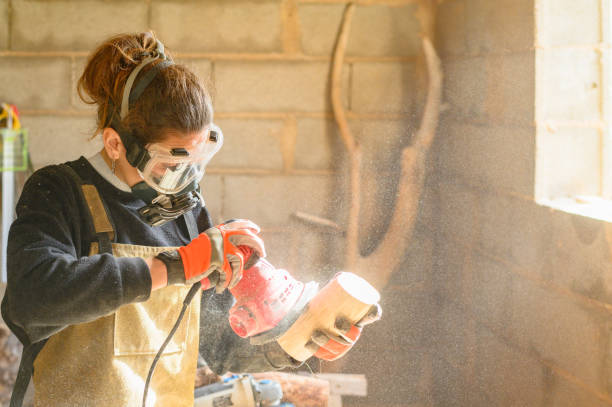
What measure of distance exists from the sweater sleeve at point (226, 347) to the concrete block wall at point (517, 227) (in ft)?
3.28

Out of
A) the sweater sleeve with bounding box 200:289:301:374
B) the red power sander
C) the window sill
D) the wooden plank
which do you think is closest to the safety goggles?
the red power sander

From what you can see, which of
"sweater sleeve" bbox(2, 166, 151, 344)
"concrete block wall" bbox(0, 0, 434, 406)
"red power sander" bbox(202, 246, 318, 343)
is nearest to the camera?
"sweater sleeve" bbox(2, 166, 151, 344)

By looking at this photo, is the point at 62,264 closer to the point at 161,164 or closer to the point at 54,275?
the point at 54,275

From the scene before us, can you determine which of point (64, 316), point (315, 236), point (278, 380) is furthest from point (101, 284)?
point (315, 236)

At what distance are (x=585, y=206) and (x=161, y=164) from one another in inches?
55.5

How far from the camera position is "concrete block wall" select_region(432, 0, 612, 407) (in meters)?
1.91

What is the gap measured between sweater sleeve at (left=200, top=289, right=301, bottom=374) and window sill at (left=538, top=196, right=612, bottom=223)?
3.40 ft

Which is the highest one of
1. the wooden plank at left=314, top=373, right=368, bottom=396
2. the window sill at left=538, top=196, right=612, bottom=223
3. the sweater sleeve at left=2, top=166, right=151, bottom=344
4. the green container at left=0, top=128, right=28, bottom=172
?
the green container at left=0, top=128, right=28, bottom=172

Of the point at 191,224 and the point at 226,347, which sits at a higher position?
the point at 191,224

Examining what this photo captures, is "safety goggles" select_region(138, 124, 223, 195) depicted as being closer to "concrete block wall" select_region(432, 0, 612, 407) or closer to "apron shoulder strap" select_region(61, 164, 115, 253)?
"apron shoulder strap" select_region(61, 164, 115, 253)

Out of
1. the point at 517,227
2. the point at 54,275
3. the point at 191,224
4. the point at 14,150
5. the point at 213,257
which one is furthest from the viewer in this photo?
the point at 14,150

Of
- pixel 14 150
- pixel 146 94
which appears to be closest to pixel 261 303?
pixel 146 94

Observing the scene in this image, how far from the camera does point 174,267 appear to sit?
114cm

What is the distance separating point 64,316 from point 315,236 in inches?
76.5
